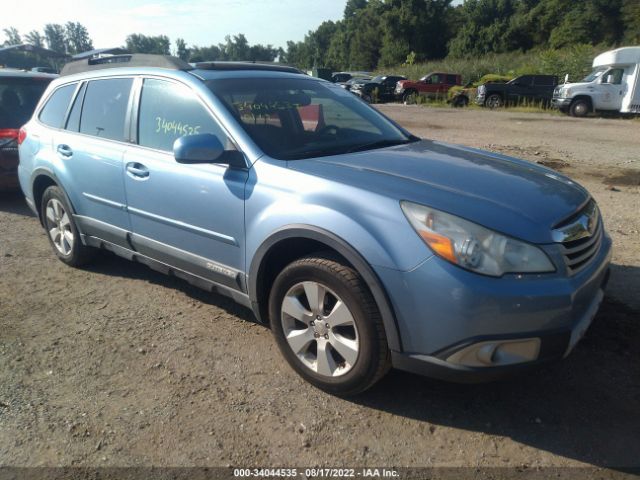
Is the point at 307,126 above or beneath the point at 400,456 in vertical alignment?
above

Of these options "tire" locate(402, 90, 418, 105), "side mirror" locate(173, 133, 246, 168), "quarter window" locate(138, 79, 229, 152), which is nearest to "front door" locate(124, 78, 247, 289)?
"quarter window" locate(138, 79, 229, 152)

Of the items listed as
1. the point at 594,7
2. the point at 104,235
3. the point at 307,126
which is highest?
the point at 594,7

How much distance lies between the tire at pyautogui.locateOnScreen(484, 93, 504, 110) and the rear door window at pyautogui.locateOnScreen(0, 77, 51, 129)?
951 inches

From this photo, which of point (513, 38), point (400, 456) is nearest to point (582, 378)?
point (400, 456)

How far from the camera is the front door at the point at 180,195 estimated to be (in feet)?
10.3

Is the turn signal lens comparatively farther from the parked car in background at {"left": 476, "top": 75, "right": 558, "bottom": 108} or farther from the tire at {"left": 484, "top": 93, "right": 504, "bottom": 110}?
the tire at {"left": 484, "top": 93, "right": 504, "bottom": 110}

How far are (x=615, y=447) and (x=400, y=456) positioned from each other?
999mm

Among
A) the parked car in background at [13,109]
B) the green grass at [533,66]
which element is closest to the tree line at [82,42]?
the green grass at [533,66]

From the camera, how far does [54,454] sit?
2.51 metres

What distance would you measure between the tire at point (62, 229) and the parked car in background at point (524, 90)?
84.4 ft

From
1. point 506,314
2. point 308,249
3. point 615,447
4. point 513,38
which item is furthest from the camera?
point 513,38

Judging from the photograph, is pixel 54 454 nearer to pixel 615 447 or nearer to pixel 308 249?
pixel 308 249

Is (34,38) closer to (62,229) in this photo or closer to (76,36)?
(76,36)

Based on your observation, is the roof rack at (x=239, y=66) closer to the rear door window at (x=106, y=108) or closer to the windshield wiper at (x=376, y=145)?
the rear door window at (x=106, y=108)
